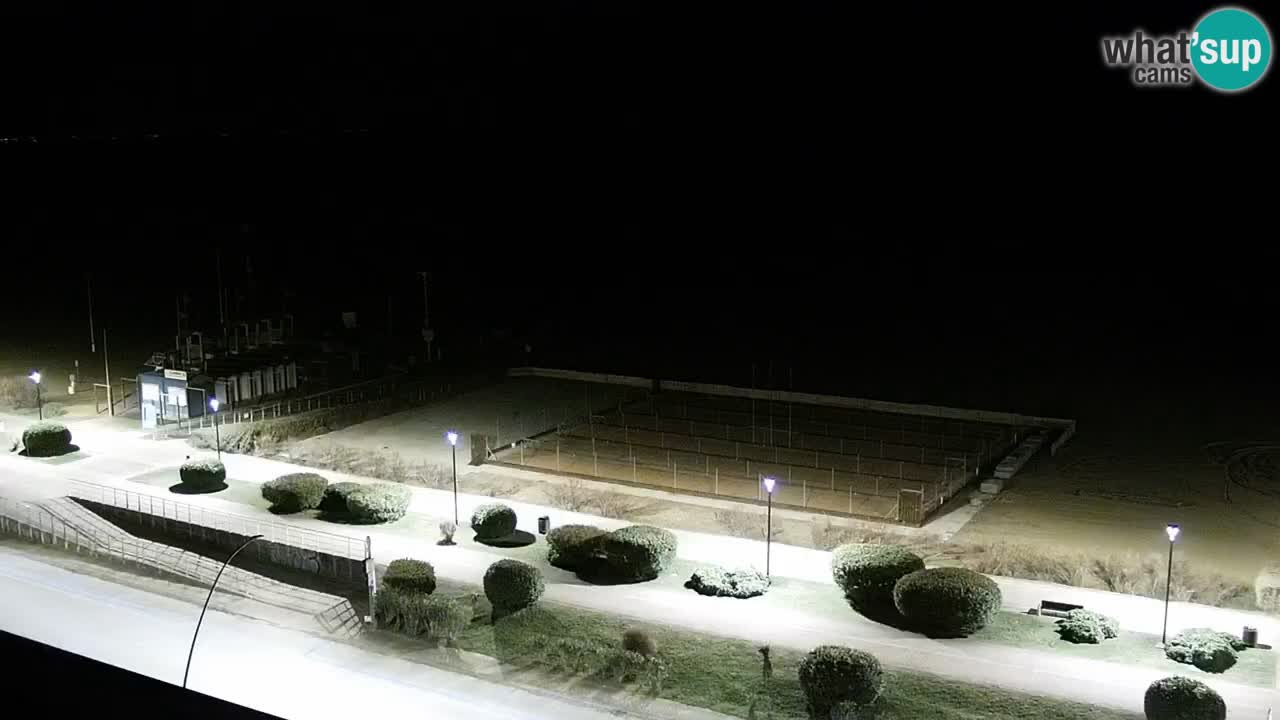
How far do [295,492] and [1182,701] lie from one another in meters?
19.1

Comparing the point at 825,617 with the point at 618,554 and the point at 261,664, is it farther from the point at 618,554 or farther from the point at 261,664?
the point at 261,664

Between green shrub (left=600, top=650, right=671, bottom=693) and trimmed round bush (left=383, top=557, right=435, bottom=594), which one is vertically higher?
trimmed round bush (left=383, top=557, right=435, bottom=594)

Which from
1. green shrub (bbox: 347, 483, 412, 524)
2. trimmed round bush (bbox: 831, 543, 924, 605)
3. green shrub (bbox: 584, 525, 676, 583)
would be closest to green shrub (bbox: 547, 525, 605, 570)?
green shrub (bbox: 584, 525, 676, 583)

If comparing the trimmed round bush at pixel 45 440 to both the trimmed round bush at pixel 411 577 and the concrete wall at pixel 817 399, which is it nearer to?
the trimmed round bush at pixel 411 577

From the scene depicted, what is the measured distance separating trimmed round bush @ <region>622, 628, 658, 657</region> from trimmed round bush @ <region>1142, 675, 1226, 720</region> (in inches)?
293

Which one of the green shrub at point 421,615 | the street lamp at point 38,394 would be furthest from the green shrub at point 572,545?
the street lamp at point 38,394

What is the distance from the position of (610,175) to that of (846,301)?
24.2 m

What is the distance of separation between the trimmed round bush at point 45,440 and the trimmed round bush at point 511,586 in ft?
56.7

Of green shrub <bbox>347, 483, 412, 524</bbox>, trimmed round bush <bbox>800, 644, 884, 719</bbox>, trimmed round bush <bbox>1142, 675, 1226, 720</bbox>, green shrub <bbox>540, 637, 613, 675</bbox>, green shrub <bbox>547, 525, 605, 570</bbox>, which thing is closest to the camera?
trimmed round bush <bbox>1142, 675, 1226, 720</bbox>

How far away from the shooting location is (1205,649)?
19094 millimetres

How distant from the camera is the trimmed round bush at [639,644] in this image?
19375 mm

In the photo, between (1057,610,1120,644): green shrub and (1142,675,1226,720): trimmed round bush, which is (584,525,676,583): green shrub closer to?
(1057,610,1120,644): green shrub

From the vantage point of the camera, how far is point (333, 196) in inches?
3531

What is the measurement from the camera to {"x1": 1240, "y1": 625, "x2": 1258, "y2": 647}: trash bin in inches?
792
